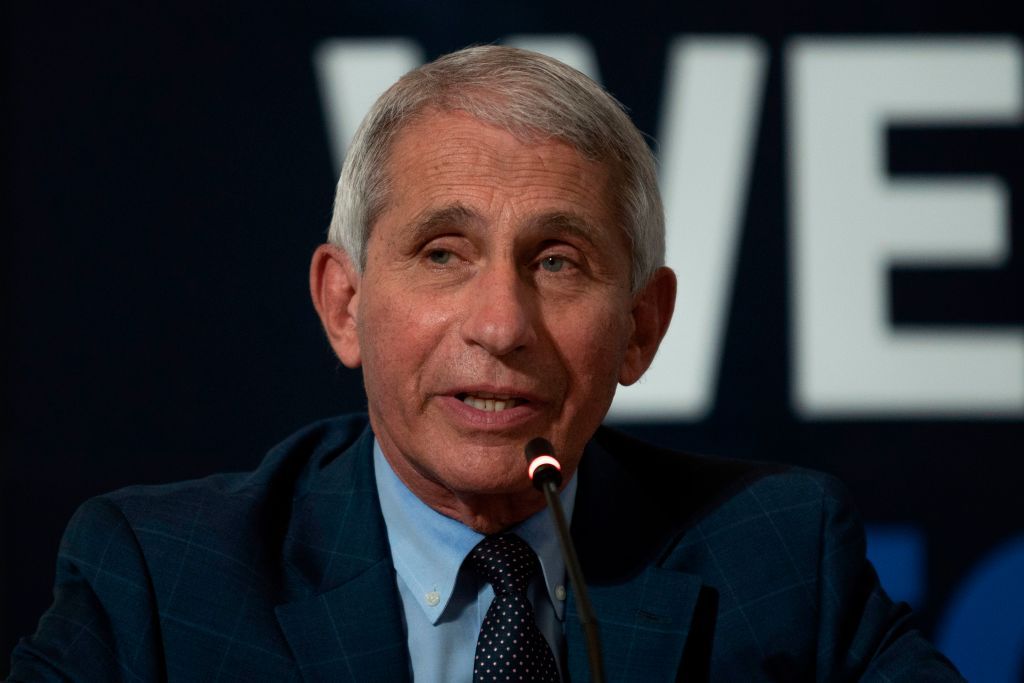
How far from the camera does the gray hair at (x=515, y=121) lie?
1.73 meters

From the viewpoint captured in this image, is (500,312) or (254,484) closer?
(500,312)

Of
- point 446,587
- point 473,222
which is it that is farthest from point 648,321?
point 446,587

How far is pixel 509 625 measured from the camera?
1726 mm

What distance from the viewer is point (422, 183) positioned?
1.73 meters

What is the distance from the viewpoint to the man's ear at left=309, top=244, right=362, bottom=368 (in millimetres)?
1894

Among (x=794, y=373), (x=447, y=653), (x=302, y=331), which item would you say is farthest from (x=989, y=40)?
(x=447, y=653)

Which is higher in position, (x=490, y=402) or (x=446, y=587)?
(x=490, y=402)

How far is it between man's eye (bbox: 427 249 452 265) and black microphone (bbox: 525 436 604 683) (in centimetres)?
26

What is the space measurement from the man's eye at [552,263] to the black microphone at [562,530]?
0.23 m

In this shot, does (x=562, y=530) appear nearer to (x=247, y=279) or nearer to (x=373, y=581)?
(x=373, y=581)

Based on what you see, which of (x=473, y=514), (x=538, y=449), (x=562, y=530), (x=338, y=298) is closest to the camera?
(x=562, y=530)

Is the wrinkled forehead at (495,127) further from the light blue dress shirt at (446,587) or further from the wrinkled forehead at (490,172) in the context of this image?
the light blue dress shirt at (446,587)

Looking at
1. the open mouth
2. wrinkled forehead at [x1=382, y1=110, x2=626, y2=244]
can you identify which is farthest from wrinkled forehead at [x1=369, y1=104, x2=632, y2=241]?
the open mouth

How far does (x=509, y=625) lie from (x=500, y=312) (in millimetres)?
416
